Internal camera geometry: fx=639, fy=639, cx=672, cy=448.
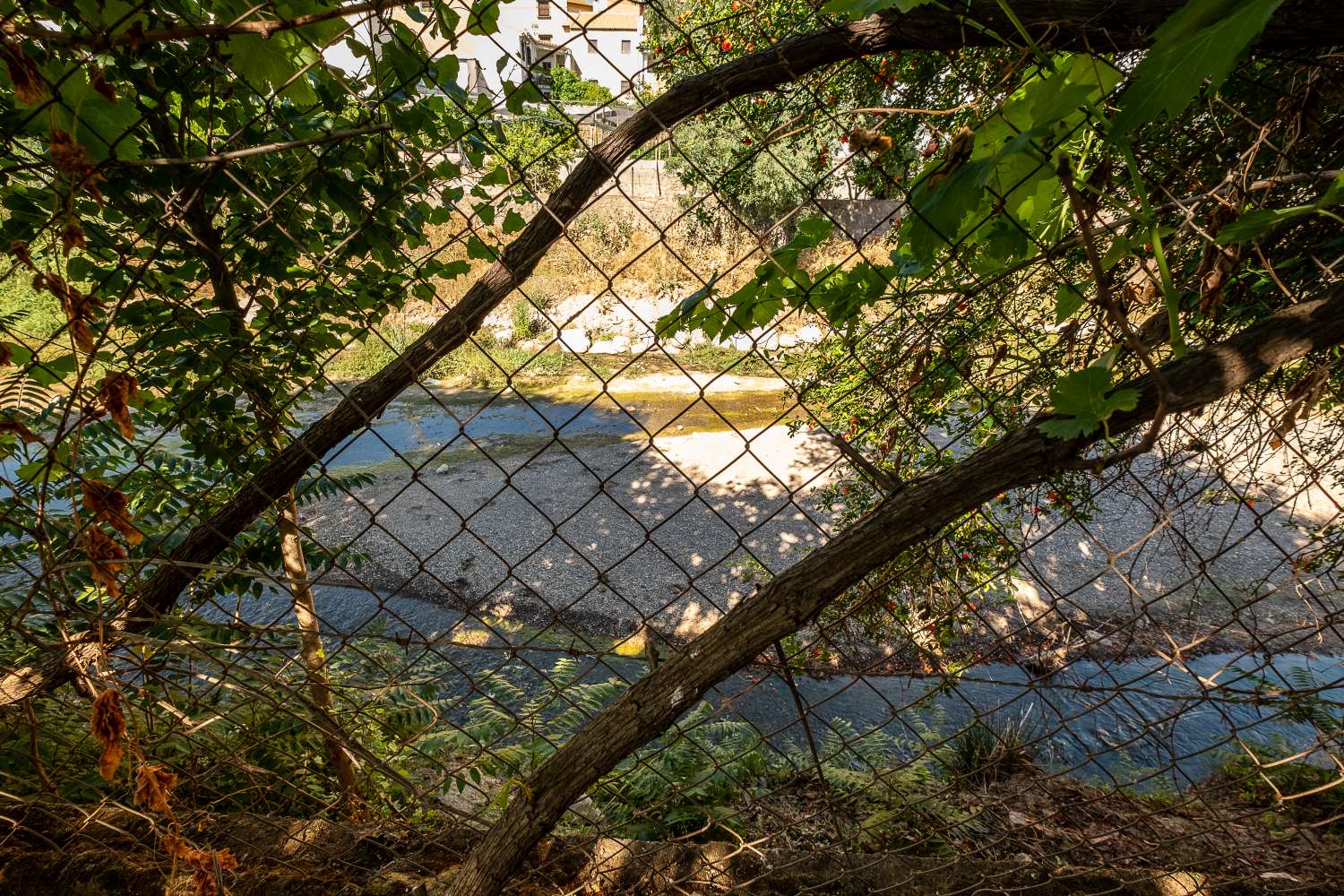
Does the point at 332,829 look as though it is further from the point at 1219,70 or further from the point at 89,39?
the point at 1219,70

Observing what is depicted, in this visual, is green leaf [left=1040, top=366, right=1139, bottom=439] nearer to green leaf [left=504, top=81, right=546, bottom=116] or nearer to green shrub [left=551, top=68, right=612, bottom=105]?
green shrub [left=551, top=68, right=612, bottom=105]

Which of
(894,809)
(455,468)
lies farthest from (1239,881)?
(455,468)

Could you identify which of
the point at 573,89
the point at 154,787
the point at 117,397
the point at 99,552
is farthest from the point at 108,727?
the point at 573,89

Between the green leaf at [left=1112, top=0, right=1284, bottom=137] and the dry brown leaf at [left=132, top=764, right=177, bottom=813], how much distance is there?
1383 millimetres

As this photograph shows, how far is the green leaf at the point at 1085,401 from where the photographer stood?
73 cm

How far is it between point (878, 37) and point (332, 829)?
1.68 meters

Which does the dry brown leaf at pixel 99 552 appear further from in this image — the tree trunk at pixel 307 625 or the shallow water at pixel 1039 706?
the shallow water at pixel 1039 706

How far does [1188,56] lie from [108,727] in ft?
4.80

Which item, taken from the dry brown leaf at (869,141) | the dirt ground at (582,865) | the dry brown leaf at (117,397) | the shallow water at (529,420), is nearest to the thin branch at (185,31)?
the dry brown leaf at (117,397)

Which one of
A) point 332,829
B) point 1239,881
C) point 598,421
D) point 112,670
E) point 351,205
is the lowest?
point 332,829

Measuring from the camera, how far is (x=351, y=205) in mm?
1178

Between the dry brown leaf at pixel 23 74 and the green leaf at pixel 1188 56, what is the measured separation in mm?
1126

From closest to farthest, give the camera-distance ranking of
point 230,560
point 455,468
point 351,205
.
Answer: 1. point 351,205
2. point 230,560
3. point 455,468

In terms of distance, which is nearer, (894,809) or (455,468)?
(894,809)
